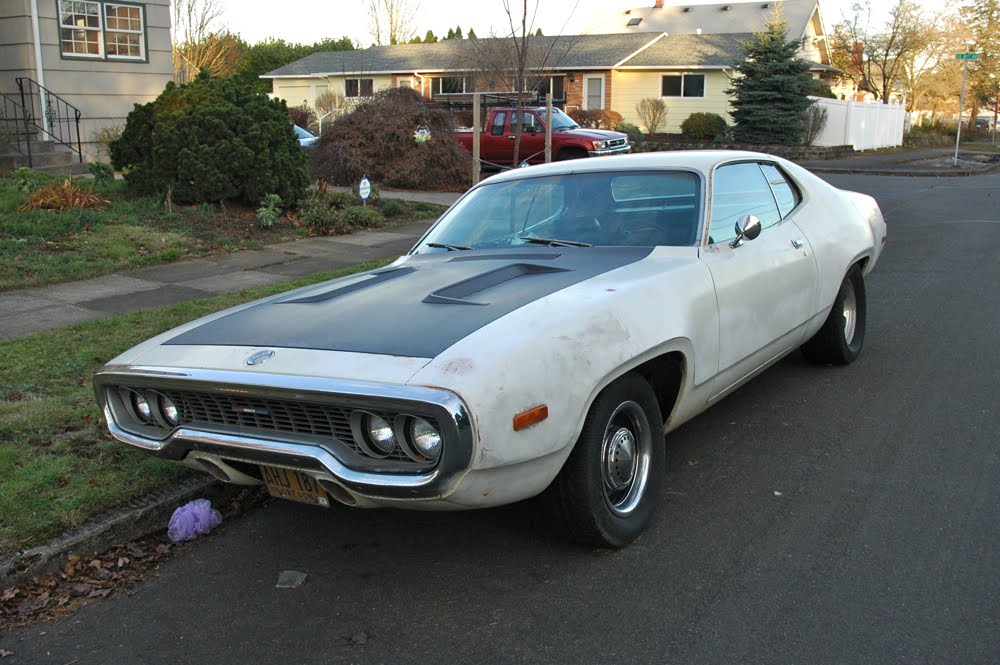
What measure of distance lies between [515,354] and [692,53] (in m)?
37.6

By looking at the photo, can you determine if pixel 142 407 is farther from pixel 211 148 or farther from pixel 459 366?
pixel 211 148

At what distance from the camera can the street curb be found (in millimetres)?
3795

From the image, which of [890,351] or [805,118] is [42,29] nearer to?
[890,351]


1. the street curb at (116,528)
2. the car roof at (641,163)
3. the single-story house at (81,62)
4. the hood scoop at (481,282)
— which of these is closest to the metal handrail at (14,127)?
the single-story house at (81,62)

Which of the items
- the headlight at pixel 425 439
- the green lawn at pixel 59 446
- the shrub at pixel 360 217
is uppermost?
the headlight at pixel 425 439

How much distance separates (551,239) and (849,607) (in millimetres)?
2417

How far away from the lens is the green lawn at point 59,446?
4175mm

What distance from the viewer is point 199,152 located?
12.5 meters

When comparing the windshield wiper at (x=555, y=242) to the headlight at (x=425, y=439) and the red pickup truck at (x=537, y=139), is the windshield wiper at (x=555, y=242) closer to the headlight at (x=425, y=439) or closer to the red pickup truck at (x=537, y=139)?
the headlight at (x=425, y=439)

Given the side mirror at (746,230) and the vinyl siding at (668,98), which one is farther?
the vinyl siding at (668,98)

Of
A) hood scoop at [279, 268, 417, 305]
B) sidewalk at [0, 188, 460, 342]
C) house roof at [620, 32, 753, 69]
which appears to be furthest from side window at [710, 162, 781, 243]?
house roof at [620, 32, 753, 69]

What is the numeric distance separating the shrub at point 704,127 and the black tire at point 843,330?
2982 centimetres

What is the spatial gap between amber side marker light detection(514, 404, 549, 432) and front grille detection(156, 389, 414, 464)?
0.39 m

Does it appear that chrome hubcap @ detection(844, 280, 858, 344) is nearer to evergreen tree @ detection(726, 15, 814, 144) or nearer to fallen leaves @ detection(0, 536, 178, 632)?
fallen leaves @ detection(0, 536, 178, 632)
